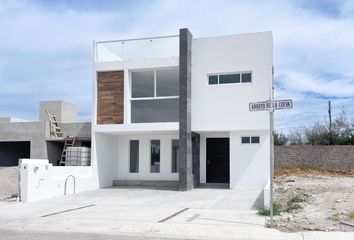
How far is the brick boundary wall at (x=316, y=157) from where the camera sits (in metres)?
27.0

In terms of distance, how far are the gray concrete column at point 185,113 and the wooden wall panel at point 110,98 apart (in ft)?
9.90

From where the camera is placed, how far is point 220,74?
21766 millimetres

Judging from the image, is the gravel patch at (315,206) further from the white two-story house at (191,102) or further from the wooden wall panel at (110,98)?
the wooden wall panel at (110,98)

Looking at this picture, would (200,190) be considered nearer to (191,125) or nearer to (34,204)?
(191,125)

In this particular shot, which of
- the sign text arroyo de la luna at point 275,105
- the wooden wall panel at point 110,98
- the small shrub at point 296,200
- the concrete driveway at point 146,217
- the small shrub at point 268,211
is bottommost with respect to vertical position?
the concrete driveway at point 146,217

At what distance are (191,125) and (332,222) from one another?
1088 centimetres

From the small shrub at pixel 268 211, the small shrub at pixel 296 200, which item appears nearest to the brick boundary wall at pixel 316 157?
the small shrub at pixel 296 200

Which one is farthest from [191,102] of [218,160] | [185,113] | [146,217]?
[146,217]

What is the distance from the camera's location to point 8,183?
21.3 meters

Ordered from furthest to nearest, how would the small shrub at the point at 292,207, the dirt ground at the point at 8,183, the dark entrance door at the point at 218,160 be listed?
the dark entrance door at the point at 218,160
the dirt ground at the point at 8,183
the small shrub at the point at 292,207

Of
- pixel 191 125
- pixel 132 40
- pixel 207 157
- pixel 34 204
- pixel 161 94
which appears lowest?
pixel 34 204

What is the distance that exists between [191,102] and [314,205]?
9229 mm

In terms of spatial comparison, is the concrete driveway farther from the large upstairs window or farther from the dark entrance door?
the dark entrance door

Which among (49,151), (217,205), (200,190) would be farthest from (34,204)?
(49,151)
